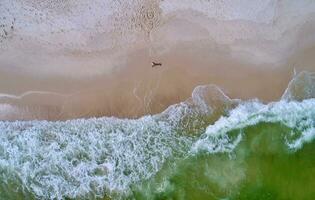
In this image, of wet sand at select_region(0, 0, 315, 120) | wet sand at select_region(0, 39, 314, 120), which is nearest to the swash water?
wet sand at select_region(0, 39, 314, 120)

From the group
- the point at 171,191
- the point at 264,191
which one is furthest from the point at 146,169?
the point at 264,191

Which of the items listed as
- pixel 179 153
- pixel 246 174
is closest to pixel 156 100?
pixel 179 153

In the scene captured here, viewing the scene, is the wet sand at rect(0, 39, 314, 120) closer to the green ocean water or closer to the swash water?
the swash water

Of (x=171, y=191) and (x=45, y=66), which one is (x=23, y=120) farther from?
(x=171, y=191)

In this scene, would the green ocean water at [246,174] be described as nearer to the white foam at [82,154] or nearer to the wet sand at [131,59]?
the white foam at [82,154]

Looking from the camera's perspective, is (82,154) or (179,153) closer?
(82,154)

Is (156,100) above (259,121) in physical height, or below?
above

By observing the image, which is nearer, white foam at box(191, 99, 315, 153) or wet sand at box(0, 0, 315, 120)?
wet sand at box(0, 0, 315, 120)

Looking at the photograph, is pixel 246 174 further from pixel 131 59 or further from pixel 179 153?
pixel 131 59
